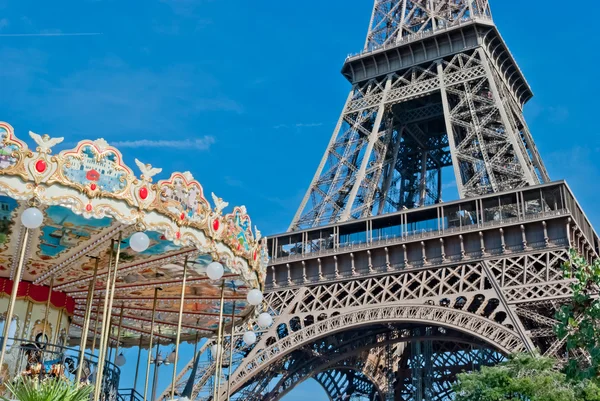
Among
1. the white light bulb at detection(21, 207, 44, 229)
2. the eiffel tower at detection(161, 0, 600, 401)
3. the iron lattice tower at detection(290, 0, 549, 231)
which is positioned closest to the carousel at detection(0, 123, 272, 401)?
the white light bulb at detection(21, 207, 44, 229)

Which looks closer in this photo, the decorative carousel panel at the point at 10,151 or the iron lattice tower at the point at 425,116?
the decorative carousel panel at the point at 10,151

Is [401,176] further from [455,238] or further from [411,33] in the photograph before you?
[455,238]

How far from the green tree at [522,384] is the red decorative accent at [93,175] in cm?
1106

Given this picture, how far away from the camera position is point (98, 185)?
11289mm

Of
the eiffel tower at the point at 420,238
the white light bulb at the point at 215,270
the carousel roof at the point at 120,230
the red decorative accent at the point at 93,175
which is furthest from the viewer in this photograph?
the eiffel tower at the point at 420,238

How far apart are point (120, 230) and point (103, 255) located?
2.11m

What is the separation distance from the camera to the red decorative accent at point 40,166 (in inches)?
426

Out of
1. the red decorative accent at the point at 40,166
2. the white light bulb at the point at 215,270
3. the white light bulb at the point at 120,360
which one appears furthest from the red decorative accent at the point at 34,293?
Answer: the red decorative accent at the point at 40,166

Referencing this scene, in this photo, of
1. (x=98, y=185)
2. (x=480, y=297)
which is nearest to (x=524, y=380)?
(x=480, y=297)

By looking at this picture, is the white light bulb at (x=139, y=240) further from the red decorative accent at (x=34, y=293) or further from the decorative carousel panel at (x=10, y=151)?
the red decorative accent at (x=34, y=293)

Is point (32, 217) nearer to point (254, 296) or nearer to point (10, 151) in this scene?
point (10, 151)

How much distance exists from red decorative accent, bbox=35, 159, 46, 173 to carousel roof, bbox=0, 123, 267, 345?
0.01m

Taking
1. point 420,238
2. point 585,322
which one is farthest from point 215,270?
point 420,238

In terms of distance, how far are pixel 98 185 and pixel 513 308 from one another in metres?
15.7
